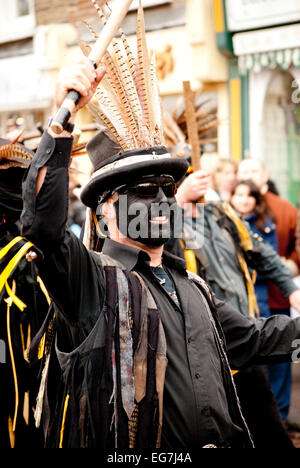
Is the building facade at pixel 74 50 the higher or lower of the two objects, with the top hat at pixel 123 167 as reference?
higher

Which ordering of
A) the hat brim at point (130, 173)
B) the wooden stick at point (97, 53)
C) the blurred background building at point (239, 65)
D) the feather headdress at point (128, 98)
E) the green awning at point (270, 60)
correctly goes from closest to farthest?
1. the wooden stick at point (97, 53)
2. the hat brim at point (130, 173)
3. the feather headdress at point (128, 98)
4. the green awning at point (270, 60)
5. the blurred background building at point (239, 65)

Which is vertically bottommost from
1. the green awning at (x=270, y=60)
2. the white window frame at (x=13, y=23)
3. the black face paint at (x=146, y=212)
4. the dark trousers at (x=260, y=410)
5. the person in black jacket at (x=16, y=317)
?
the dark trousers at (x=260, y=410)

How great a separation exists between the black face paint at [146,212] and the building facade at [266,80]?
24.1 ft

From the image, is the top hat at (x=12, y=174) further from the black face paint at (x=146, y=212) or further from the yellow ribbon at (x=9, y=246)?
the black face paint at (x=146, y=212)

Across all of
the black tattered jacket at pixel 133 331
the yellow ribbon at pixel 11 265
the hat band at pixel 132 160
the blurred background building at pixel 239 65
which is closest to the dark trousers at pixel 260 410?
the yellow ribbon at pixel 11 265

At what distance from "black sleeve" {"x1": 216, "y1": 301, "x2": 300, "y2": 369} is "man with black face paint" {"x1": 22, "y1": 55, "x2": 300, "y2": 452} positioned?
170 mm

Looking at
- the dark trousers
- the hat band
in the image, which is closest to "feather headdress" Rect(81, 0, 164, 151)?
the hat band

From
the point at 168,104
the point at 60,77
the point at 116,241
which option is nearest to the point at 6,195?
the point at 116,241

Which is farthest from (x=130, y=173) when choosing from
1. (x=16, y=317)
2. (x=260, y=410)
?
(x=260, y=410)

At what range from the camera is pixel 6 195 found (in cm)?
383

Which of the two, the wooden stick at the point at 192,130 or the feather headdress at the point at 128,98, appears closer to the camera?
the feather headdress at the point at 128,98

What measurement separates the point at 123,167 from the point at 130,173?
34mm

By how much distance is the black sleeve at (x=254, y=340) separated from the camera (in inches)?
116
